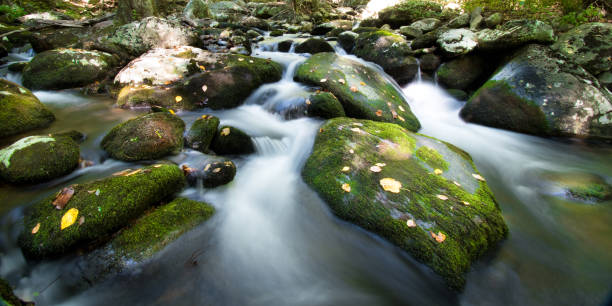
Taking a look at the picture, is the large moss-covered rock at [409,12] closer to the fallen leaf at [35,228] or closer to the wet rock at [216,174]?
the wet rock at [216,174]

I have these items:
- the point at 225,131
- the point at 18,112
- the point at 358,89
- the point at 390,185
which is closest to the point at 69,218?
the point at 225,131

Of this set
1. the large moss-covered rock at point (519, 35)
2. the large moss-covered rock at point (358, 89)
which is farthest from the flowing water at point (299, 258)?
the large moss-covered rock at point (519, 35)

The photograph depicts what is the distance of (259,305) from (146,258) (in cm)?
96

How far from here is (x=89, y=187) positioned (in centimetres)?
207

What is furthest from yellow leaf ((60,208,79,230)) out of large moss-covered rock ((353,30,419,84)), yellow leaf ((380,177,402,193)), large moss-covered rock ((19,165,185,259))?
large moss-covered rock ((353,30,419,84))

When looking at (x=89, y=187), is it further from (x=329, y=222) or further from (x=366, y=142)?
(x=366, y=142)

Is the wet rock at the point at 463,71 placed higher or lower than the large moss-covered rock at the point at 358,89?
higher

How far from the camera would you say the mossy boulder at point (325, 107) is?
426 centimetres

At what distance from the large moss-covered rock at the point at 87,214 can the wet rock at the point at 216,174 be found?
605mm

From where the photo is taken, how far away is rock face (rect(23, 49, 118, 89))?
5265mm

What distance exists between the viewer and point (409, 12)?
1256cm

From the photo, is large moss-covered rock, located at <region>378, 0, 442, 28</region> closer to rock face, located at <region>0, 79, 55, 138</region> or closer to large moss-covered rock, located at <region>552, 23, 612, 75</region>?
large moss-covered rock, located at <region>552, 23, 612, 75</region>

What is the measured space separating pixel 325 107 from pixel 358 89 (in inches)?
37.3

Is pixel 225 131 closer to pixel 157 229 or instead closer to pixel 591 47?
pixel 157 229
